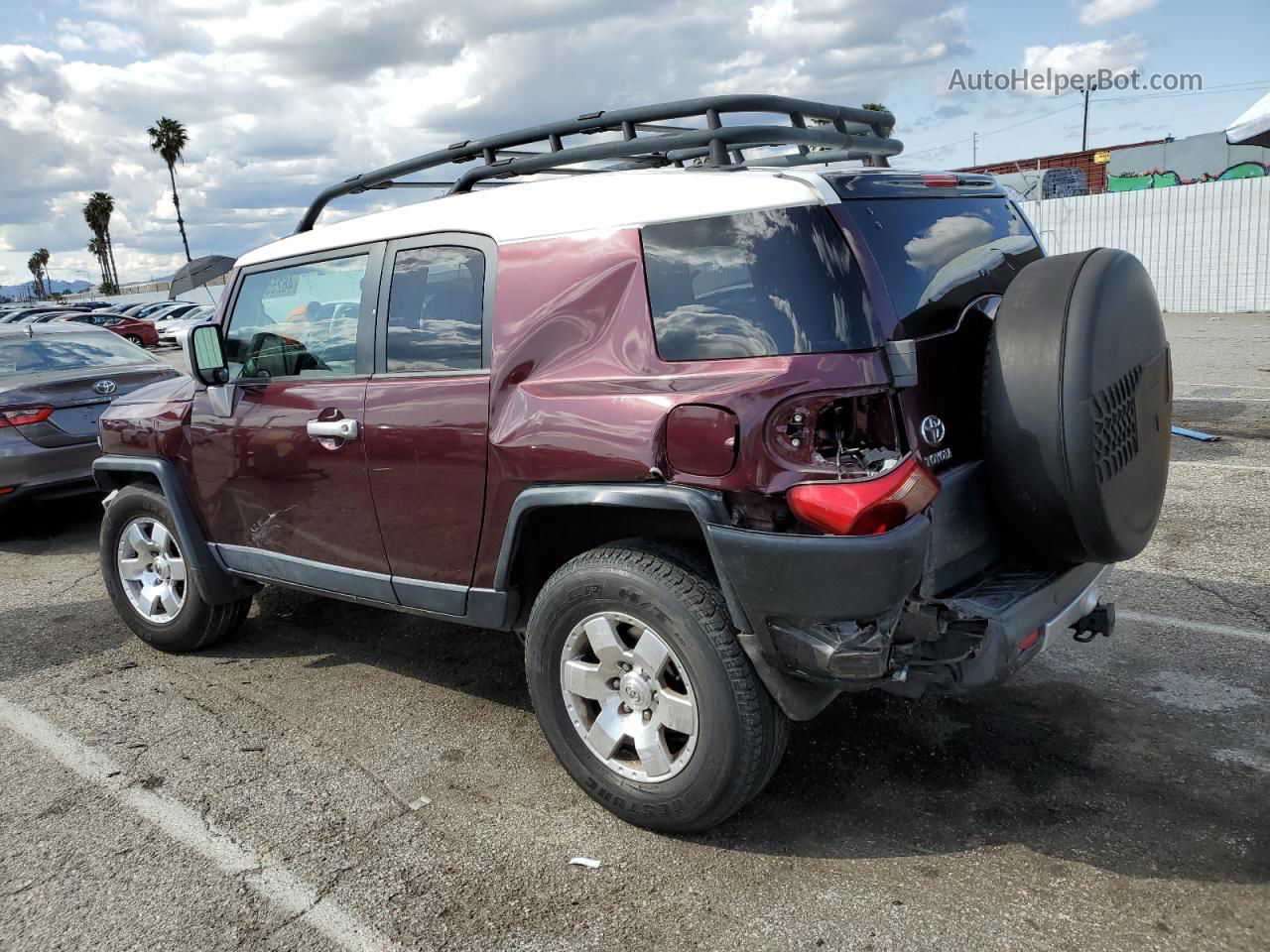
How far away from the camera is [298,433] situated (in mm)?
3791

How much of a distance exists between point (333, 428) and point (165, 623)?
1750 millimetres

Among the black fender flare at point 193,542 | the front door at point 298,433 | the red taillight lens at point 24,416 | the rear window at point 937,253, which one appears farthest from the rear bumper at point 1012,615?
the red taillight lens at point 24,416

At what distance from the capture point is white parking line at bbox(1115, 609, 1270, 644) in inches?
165

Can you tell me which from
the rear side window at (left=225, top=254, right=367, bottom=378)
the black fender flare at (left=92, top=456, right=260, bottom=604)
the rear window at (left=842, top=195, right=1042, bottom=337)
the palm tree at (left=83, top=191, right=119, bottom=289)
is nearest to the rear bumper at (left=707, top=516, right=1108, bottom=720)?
the rear window at (left=842, top=195, right=1042, bottom=337)

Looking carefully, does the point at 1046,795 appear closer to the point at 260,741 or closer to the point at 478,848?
the point at 478,848

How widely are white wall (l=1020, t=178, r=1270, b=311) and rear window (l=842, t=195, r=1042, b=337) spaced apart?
17372 mm

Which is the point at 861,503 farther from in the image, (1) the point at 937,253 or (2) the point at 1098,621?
(2) the point at 1098,621

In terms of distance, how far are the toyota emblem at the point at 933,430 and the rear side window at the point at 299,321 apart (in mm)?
2074

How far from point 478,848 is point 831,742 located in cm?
130

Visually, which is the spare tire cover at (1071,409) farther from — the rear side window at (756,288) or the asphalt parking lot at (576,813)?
the asphalt parking lot at (576,813)

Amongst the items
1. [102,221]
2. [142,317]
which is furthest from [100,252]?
[142,317]

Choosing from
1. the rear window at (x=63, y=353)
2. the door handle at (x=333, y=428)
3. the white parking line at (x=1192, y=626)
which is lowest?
the white parking line at (x=1192, y=626)

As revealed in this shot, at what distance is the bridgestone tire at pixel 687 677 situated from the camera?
2.72m

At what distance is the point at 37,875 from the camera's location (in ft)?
9.65
